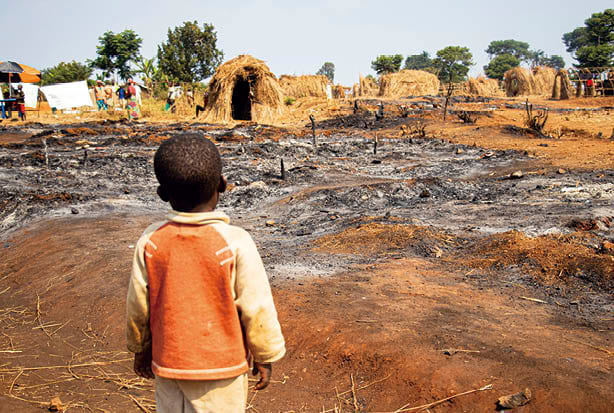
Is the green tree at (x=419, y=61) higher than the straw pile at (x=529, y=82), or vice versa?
the green tree at (x=419, y=61)

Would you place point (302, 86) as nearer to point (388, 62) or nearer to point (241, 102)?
point (241, 102)

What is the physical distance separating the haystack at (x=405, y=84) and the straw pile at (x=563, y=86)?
25.2 ft

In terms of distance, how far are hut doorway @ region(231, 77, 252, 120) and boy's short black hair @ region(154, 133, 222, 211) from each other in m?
21.8

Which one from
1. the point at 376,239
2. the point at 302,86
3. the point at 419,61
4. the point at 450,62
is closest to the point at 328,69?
the point at 419,61

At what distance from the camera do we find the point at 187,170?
148cm

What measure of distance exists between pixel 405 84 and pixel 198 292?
1271 inches

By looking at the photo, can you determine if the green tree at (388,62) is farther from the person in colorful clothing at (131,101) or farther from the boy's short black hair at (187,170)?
the boy's short black hair at (187,170)

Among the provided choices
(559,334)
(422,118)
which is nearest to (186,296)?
(559,334)

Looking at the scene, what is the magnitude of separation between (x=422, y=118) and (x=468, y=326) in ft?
49.5

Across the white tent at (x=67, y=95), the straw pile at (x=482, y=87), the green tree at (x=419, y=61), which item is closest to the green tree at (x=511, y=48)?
the green tree at (x=419, y=61)

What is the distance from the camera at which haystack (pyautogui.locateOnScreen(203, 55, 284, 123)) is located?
20.6 meters

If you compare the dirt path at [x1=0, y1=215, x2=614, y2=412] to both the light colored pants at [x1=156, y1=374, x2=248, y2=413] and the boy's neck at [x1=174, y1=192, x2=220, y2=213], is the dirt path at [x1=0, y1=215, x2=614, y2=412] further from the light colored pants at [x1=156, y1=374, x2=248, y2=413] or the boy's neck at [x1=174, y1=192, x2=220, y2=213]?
the boy's neck at [x1=174, y1=192, x2=220, y2=213]

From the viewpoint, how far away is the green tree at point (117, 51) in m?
39.5

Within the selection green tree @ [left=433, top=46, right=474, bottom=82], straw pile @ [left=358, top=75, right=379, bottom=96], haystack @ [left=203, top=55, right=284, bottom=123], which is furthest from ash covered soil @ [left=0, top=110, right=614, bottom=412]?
green tree @ [left=433, top=46, right=474, bottom=82]
